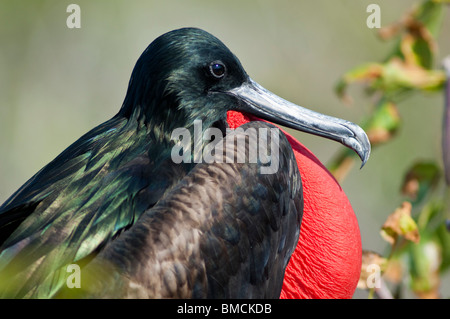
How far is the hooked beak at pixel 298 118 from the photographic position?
2.16 m

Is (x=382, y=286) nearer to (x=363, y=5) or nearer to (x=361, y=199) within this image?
(x=361, y=199)

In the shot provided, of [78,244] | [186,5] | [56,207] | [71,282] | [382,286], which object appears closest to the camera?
[71,282]

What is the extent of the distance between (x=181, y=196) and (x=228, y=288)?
26 centimetres

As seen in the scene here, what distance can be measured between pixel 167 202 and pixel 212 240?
0.14 meters

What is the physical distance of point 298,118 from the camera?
221cm

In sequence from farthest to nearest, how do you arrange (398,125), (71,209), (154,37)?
1. (154,37)
2. (398,125)
3. (71,209)

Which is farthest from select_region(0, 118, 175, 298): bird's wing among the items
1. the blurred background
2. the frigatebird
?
the blurred background

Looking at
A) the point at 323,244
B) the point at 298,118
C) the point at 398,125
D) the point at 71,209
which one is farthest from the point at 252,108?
the point at 398,125

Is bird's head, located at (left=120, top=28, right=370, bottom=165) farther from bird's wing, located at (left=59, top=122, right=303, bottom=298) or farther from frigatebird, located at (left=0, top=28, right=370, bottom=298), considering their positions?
bird's wing, located at (left=59, top=122, right=303, bottom=298)

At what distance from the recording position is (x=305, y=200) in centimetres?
218

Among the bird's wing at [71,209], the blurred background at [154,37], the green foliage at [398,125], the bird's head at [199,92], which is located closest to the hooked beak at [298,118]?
the bird's head at [199,92]

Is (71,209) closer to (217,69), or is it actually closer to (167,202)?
(167,202)

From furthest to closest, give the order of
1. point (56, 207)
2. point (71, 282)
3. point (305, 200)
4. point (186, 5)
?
point (186, 5), point (305, 200), point (56, 207), point (71, 282)
